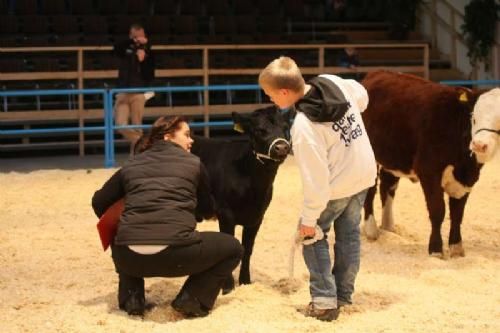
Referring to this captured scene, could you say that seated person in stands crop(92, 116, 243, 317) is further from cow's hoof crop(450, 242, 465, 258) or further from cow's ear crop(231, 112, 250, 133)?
cow's hoof crop(450, 242, 465, 258)

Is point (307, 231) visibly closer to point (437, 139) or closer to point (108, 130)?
point (437, 139)

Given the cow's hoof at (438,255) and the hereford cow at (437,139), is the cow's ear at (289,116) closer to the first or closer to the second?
the hereford cow at (437,139)

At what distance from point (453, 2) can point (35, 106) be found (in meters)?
9.21

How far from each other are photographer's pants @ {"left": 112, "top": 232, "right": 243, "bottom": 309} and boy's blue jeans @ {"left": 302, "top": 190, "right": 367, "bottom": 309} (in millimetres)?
448

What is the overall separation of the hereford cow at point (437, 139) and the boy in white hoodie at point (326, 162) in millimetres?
1555

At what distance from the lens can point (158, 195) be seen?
4574mm

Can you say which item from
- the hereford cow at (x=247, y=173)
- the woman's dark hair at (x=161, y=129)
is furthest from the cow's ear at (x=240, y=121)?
the woman's dark hair at (x=161, y=129)

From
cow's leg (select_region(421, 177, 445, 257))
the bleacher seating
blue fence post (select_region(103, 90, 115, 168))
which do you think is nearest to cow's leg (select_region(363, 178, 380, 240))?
cow's leg (select_region(421, 177, 445, 257))

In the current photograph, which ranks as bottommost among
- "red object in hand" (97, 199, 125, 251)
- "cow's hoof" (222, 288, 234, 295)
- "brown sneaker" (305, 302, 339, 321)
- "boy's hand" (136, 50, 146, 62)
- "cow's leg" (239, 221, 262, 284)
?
"cow's hoof" (222, 288, 234, 295)

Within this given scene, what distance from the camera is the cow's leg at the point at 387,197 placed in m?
7.41

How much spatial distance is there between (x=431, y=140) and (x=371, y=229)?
112cm

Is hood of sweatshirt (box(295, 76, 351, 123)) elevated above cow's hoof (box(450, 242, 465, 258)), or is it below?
above

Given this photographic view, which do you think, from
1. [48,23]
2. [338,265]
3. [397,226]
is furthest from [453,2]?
[338,265]

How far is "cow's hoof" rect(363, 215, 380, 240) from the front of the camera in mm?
7148
